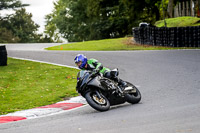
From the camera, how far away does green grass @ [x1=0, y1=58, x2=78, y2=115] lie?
11.3 m

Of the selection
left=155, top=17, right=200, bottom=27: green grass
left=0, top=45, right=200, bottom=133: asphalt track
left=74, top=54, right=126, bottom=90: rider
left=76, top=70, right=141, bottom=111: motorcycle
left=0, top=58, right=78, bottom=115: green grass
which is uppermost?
left=155, top=17, right=200, bottom=27: green grass

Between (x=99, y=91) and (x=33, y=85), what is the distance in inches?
222

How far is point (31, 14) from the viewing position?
82.3m

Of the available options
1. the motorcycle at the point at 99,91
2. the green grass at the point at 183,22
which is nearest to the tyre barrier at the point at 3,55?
the motorcycle at the point at 99,91

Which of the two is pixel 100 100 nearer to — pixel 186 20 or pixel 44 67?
pixel 44 67

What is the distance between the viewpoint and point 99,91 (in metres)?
9.16

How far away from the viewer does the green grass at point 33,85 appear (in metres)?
11.3

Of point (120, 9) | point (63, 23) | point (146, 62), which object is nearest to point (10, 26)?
point (63, 23)

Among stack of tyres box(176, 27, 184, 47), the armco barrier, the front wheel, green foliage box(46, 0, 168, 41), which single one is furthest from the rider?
green foliage box(46, 0, 168, 41)

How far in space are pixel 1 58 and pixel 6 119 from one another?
11513mm

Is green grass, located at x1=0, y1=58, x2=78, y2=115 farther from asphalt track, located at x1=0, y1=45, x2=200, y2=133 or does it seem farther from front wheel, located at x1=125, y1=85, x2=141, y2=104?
front wheel, located at x1=125, y1=85, x2=141, y2=104

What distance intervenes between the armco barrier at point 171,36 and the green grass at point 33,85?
8.98 m

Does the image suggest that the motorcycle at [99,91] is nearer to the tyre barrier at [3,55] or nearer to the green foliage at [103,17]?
the tyre barrier at [3,55]

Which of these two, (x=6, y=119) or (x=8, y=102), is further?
(x=8, y=102)
